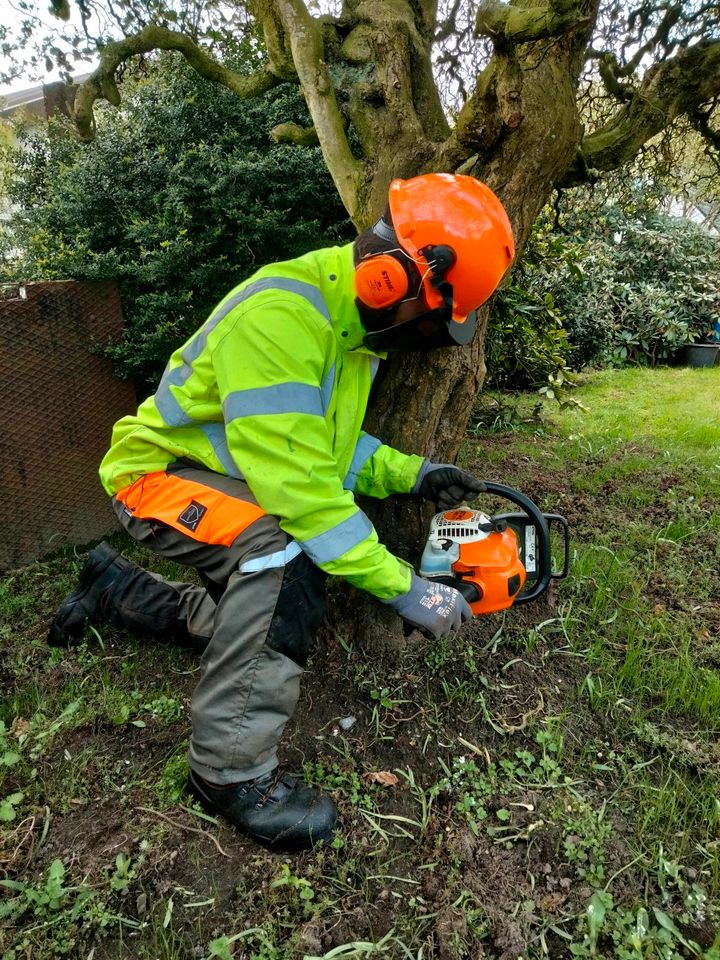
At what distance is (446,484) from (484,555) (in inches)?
11.7

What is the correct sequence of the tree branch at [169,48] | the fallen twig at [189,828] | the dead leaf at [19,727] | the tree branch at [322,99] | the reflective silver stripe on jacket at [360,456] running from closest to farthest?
the fallen twig at [189,828]
the dead leaf at [19,727]
the reflective silver stripe on jacket at [360,456]
the tree branch at [322,99]
the tree branch at [169,48]

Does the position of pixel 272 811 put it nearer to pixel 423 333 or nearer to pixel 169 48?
pixel 423 333

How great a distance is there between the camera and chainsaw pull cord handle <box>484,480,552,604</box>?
2325mm

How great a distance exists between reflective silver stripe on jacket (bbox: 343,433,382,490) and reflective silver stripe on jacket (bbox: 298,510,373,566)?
526mm

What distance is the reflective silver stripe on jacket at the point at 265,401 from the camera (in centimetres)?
180

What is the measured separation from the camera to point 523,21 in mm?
1800

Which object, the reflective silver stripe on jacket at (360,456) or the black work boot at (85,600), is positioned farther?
the black work boot at (85,600)

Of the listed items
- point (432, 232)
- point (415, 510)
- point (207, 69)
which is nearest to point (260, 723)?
point (415, 510)

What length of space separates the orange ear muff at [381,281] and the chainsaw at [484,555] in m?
0.82

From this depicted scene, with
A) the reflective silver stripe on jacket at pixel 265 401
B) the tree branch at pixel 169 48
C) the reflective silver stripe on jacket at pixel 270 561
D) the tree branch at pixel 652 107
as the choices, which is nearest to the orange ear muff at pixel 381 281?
the reflective silver stripe on jacket at pixel 265 401

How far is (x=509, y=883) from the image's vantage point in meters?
1.84

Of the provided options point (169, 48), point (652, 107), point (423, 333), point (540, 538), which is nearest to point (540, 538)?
point (540, 538)

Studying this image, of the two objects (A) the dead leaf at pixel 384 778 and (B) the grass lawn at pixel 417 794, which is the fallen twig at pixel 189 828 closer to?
(B) the grass lawn at pixel 417 794

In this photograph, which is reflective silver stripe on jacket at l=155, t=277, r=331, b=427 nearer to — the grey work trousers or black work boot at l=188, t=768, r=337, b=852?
the grey work trousers
